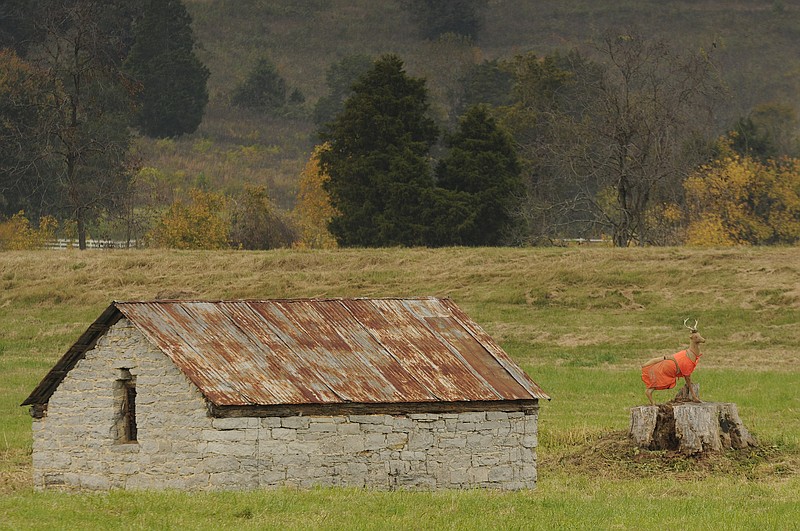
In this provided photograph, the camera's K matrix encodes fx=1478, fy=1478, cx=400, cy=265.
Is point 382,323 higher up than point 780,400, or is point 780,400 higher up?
point 382,323

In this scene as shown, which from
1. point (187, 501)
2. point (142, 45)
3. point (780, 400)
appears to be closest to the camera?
point (187, 501)

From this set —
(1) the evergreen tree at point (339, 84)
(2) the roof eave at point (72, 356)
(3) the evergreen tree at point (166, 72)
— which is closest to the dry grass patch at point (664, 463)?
(2) the roof eave at point (72, 356)

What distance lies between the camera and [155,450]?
2206cm

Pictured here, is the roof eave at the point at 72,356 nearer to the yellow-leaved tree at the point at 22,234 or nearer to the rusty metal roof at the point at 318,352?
the rusty metal roof at the point at 318,352

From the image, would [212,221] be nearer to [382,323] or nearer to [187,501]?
[382,323]

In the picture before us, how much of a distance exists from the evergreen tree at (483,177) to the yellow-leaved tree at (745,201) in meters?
11.9

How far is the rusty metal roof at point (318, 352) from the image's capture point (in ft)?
72.6

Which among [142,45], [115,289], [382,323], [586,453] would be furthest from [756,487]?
[142,45]

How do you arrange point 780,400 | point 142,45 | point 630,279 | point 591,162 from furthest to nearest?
point 142,45 → point 591,162 → point 630,279 → point 780,400

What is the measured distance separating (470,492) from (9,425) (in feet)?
43.8

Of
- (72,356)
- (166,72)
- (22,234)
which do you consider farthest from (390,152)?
(166,72)

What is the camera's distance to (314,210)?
82688mm

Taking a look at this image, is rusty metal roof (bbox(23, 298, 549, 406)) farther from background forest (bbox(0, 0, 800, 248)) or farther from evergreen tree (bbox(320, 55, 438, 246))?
evergreen tree (bbox(320, 55, 438, 246))

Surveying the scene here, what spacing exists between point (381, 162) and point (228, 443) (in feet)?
146
